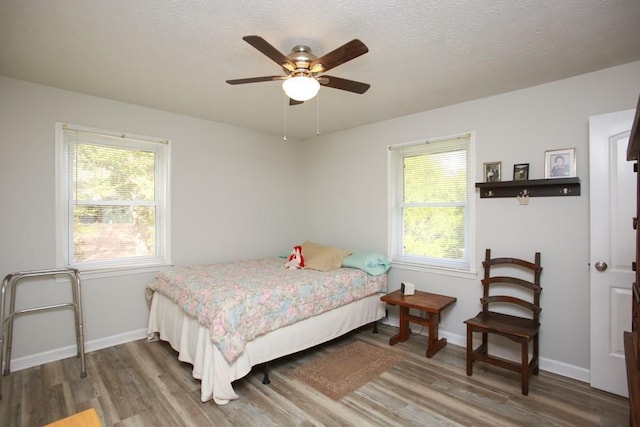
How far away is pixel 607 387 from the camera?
2.39 m

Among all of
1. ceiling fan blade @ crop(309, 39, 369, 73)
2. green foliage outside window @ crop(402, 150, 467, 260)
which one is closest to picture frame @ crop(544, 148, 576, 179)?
green foliage outside window @ crop(402, 150, 467, 260)

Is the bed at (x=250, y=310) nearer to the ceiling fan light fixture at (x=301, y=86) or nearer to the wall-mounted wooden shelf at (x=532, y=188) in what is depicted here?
the wall-mounted wooden shelf at (x=532, y=188)

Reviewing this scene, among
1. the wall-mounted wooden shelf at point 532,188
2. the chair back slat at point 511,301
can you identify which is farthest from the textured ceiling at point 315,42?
the chair back slat at point 511,301

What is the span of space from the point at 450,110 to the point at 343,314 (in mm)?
2353

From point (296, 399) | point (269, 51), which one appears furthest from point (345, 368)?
point (269, 51)

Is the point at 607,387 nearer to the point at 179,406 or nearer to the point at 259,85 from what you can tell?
the point at 179,406

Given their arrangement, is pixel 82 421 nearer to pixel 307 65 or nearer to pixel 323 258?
pixel 307 65

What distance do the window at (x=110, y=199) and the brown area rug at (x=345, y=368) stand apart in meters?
2.02

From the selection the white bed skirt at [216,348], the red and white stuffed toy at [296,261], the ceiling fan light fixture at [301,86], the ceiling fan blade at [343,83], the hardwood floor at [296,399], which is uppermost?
the ceiling fan blade at [343,83]

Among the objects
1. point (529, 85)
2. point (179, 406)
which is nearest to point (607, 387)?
point (529, 85)

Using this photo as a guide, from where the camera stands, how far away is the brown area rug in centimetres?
252

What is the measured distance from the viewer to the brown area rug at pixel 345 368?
99.0 inches

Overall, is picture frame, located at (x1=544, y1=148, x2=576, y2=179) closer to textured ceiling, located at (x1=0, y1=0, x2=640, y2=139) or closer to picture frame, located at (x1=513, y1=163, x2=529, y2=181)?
picture frame, located at (x1=513, y1=163, x2=529, y2=181)

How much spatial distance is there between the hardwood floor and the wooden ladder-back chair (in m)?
0.15
